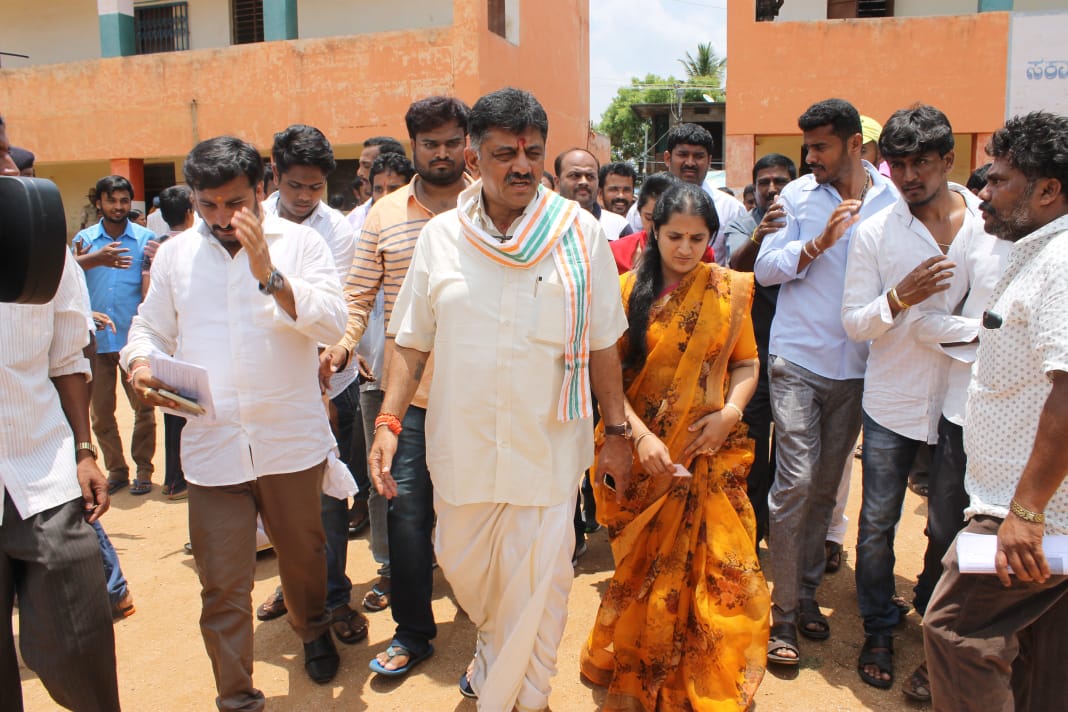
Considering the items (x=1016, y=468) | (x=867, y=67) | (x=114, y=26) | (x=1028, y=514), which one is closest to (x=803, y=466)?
(x=1016, y=468)

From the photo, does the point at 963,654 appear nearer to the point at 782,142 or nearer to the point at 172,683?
the point at 172,683

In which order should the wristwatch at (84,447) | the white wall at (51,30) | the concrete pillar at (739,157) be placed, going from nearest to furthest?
1. the wristwatch at (84,447)
2. the concrete pillar at (739,157)
3. the white wall at (51,30)

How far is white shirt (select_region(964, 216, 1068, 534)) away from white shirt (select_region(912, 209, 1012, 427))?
73 centimetres

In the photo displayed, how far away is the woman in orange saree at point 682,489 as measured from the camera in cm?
313

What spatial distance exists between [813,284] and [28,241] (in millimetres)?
3059

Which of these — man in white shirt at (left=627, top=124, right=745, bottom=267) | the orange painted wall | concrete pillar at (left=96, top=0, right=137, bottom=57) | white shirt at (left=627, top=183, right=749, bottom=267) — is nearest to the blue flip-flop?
white shirt at (left=627, top=183, right=749, bottom=267)

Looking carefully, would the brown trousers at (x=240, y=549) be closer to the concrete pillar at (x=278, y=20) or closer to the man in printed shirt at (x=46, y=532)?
the man in printed shirt at (x=46, y=532)

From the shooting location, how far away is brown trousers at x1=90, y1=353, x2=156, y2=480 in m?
6.13

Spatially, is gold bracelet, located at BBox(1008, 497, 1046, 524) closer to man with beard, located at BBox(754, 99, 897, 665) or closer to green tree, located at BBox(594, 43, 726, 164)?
man with beard, located at BBox(754, 99, 897, 665)

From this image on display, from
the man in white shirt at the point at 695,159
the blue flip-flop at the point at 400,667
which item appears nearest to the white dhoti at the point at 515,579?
the blue flip-flop at the point at 400,667

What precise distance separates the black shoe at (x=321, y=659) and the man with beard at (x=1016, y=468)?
2.29 metres

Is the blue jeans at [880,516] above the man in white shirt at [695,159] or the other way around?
the other way around

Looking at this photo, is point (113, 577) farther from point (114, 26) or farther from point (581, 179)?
point (114, 26)

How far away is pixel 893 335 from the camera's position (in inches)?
134
